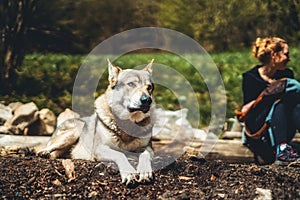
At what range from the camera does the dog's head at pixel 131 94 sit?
416cm

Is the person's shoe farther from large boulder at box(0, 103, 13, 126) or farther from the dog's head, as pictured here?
large boulder at box(0, 103, 13, 126)

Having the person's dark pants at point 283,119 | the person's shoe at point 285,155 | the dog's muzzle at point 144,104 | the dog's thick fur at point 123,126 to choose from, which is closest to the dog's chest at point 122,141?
the dog's thick fur at point 123,126

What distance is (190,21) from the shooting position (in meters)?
11.9

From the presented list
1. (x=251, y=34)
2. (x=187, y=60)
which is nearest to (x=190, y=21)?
(x=251, y=34)

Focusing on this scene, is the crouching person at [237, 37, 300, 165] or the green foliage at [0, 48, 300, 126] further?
the green foliage at [0, 48, 300, 126]

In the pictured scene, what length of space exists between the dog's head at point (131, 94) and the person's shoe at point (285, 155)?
1.34 m

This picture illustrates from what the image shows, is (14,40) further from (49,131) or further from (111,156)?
(111,156)

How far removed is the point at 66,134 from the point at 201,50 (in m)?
6.56

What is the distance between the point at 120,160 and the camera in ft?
13.7

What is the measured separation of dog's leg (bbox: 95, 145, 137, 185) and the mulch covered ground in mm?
54

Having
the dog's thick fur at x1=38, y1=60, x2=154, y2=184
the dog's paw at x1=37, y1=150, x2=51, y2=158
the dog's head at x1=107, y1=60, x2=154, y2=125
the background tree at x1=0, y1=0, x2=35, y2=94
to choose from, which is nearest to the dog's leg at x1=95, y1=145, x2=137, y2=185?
the dog's thick fur at x1=38, y1=60, x2=154, y2=184

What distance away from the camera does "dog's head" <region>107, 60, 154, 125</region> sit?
4.16 meters

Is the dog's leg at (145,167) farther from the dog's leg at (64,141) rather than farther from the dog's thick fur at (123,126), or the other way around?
the dog's leg at (64,141)

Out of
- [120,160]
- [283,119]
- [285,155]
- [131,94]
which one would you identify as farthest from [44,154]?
[283,119]
